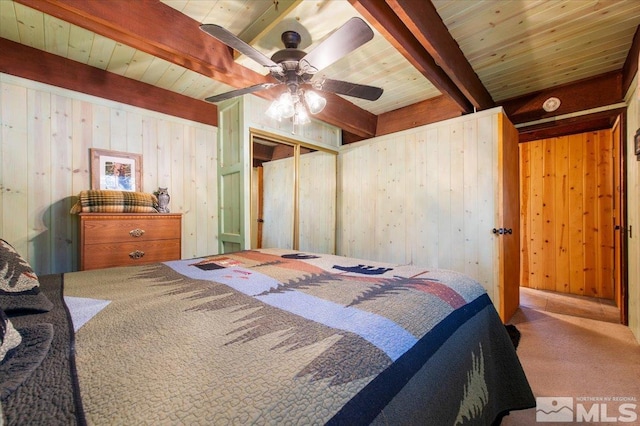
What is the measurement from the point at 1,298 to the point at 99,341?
42 centimetres

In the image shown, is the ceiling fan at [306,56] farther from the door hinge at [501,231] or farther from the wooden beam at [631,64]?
the wooden beam at [631,64]

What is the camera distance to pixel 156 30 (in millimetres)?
1708

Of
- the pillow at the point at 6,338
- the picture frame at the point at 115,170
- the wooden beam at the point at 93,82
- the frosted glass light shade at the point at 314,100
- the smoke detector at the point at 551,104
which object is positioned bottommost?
the pillow at the point at 6,338

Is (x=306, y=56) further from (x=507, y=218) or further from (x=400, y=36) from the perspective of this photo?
(x=507, y=218)

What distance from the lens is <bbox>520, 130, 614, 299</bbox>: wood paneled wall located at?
3.55 meters

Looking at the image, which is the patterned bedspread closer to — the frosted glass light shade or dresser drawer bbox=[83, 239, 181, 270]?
dresser drawer bbox=[83, 239, 181, 270]

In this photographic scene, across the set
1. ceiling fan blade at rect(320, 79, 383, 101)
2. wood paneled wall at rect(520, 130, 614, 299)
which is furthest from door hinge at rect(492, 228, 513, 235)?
wood paneled wall at rect(520, 130, 614, 299)

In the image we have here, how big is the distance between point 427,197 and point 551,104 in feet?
5.15

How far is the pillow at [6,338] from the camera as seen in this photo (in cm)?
49

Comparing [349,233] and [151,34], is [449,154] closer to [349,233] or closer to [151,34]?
[349,233]

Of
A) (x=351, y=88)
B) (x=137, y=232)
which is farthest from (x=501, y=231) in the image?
(x=137, y=232)

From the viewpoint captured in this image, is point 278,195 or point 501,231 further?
point 278,195

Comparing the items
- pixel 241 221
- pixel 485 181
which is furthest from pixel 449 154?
pixel 241 221

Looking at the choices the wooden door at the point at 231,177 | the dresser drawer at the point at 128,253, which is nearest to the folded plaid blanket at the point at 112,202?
the dresser drawer at the point at 128,253
